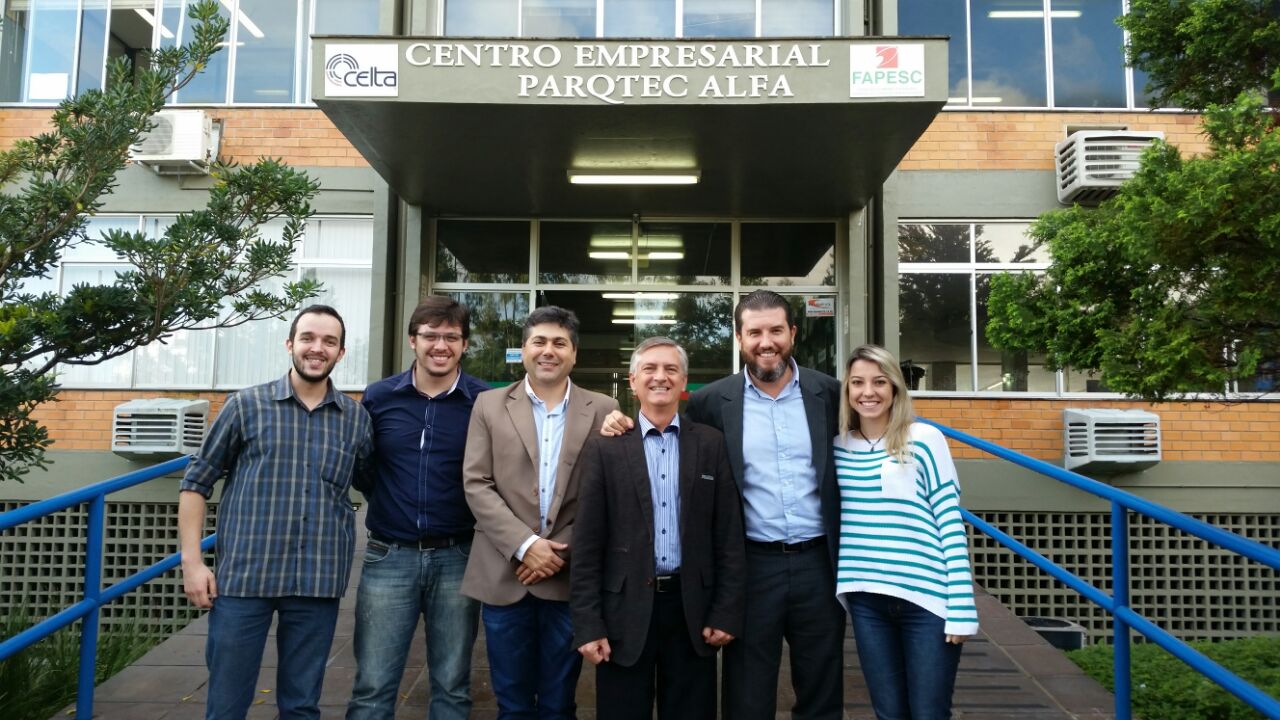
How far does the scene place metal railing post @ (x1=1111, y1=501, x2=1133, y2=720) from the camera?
3.30 metres

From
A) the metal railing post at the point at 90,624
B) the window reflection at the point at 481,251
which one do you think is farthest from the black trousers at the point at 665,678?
the window reflection at the point at 481,251

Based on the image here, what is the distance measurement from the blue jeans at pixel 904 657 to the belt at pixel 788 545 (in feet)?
0.69

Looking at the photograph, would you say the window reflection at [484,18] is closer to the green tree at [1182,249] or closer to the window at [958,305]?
the window at [958,305]

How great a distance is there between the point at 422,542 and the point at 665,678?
1.03m

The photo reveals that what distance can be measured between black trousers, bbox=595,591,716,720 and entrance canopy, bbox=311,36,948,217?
15.8 ft

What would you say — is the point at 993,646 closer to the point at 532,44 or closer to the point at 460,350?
the point at 460,350

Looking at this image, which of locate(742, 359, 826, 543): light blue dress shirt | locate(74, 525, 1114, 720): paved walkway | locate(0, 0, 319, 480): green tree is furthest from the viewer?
locate(0, 0, 319, 480): green tree

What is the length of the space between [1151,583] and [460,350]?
8786 millimetres

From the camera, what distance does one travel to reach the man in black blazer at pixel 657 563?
2.78 m

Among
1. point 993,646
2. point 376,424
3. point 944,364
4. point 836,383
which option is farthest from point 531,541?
point 944,364

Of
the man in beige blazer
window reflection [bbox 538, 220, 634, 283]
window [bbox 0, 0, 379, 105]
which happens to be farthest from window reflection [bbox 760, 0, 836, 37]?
the man in beige blazer

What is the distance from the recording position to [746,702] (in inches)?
114

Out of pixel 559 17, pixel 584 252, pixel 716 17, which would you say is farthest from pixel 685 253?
pixel 559 17

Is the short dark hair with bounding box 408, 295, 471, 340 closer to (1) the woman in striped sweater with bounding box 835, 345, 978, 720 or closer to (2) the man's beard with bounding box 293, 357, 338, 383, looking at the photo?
(2) the man's beard with bounding box 293, 357, 338, 383
